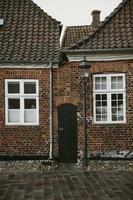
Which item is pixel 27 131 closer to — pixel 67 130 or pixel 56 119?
pixel 56 119

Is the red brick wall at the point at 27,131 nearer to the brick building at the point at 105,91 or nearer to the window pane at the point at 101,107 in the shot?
the brick building at the point at 105,91

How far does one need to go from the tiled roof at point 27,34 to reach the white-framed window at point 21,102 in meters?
0.94

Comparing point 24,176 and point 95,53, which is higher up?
point 95,53

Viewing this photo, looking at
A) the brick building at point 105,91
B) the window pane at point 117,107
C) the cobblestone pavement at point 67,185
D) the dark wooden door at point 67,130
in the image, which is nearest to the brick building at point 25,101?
the dark wooden door at point 67,130

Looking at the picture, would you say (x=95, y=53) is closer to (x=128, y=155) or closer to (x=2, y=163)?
(x=128, y=155)

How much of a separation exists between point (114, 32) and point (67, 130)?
4380 mm

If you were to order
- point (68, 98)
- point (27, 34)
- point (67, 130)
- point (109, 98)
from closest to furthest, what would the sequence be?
1. point (109, 98)
2. point (68, 98)
3. point (67, 130)
4. point (27, 34)

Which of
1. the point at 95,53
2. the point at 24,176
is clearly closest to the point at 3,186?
the point at 24,176

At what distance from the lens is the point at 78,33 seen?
31.0 metres

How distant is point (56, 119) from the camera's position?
14.8 m

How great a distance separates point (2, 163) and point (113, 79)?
17.6 ft

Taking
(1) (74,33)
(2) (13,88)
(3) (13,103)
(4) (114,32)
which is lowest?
(3) (13,103)

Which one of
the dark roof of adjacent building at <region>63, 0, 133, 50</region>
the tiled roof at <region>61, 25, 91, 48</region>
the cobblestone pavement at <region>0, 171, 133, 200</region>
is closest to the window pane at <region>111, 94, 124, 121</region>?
the dark roof of adjacent building at <region>63, 0, 133, 50</region>

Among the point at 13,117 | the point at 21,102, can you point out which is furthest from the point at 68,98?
the point at 13,117
